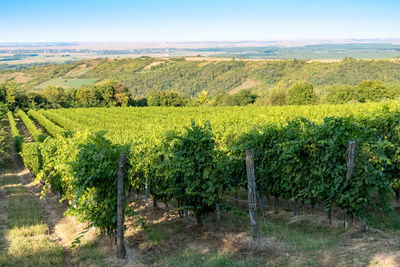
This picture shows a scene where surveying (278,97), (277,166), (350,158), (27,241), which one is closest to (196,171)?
(277,166)

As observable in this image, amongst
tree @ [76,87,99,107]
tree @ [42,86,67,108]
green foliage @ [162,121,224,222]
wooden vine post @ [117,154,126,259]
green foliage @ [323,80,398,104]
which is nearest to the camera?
wooden vine post @ [117,154,126,259]

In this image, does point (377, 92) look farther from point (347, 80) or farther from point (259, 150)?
point (259, 150)

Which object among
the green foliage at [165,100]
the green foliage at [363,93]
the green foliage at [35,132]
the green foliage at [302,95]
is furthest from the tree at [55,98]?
the green foliage at [363,93]

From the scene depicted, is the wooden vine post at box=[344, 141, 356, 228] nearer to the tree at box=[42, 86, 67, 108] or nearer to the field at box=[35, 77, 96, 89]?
the tree at box=[42, 86, 67, 108]

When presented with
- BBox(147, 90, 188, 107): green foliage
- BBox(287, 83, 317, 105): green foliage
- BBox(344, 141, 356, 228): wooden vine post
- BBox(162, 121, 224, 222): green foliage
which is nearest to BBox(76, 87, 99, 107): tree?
BBox(147, 90, 188, 107): green foliage

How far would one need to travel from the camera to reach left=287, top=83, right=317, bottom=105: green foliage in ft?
211

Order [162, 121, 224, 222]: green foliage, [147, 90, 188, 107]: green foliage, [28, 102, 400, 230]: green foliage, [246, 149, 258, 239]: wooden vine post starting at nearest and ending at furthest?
1. [246, 149, 258, 239]: wooden vine post
2. [28, 102, 400, 230]: green foliage
3. [162, 121, 224, 222]: green foliage
4. [147, 90, 188, 107]: green foliage

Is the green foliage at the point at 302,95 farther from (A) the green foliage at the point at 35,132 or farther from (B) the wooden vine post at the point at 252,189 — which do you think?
(B) the wooden vine post at the point at 252,189

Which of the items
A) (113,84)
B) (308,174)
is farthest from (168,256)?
(113,84)

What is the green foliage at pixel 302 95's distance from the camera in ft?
211

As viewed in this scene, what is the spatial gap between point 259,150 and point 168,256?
14.5ft

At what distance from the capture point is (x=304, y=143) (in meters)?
7.79

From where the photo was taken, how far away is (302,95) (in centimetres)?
6419

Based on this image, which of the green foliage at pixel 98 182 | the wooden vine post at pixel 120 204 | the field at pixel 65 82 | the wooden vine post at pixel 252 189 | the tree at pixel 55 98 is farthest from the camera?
the field at pixel 65 82
